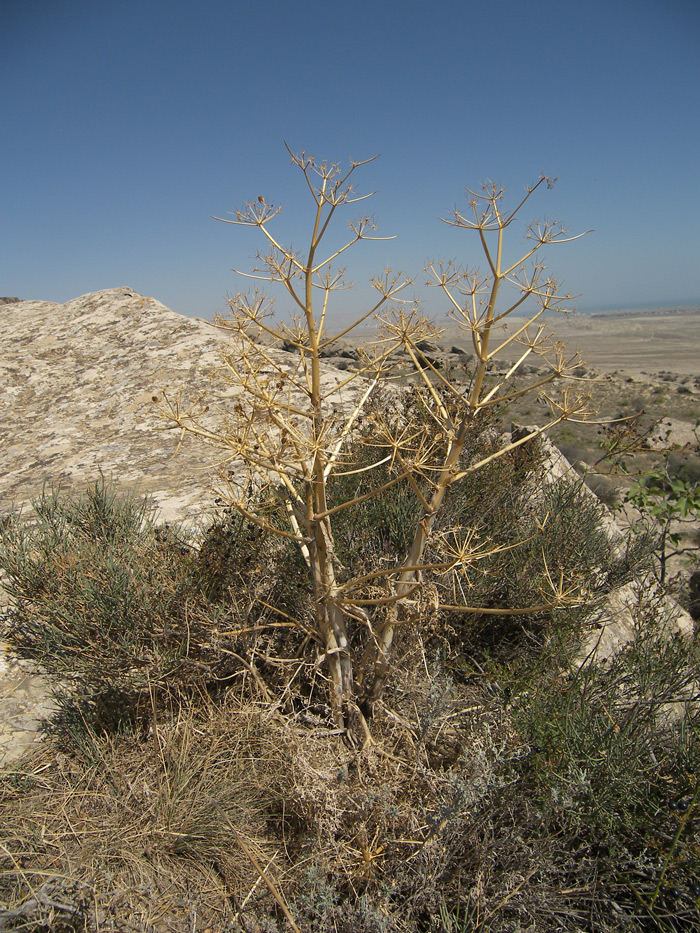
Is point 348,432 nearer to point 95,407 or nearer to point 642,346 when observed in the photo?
point 95,407

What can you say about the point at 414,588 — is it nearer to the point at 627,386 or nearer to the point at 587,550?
the point at 587,550

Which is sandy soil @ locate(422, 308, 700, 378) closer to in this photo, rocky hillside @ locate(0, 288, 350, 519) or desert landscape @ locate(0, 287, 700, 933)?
rocky hillside @ locate(0, 288, 350, 519)

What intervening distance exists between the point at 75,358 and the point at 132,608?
143 inches

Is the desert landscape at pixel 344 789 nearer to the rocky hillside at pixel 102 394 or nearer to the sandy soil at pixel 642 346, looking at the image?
the rocky hillside at pixel 102 394

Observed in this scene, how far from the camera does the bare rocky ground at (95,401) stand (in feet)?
8.21

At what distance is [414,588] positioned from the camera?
159 cm

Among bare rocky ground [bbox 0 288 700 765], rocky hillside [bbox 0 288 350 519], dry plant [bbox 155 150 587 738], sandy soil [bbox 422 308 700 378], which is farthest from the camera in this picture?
sandy soil [bbox 422 308 700 378]

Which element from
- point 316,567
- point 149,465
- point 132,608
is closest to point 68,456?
point 149,465

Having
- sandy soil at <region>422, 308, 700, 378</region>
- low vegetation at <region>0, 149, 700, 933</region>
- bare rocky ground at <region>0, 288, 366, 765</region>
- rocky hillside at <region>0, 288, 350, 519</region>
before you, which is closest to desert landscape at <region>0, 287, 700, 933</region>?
low vegetation at <region>0, 149, 700, 933</region>

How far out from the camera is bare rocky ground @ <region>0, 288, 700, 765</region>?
8.21 ft

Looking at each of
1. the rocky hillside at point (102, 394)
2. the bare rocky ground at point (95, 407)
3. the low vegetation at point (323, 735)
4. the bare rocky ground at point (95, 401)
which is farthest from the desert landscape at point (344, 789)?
the rocky hillside at point (102, 394)

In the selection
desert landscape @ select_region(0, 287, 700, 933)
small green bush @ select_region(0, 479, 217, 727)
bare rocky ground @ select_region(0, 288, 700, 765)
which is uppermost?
bare rocky ground @ select_region(0, 288, 700, 765)

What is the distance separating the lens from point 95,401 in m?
3.93

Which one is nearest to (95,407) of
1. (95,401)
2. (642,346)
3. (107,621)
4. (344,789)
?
(95,401)
